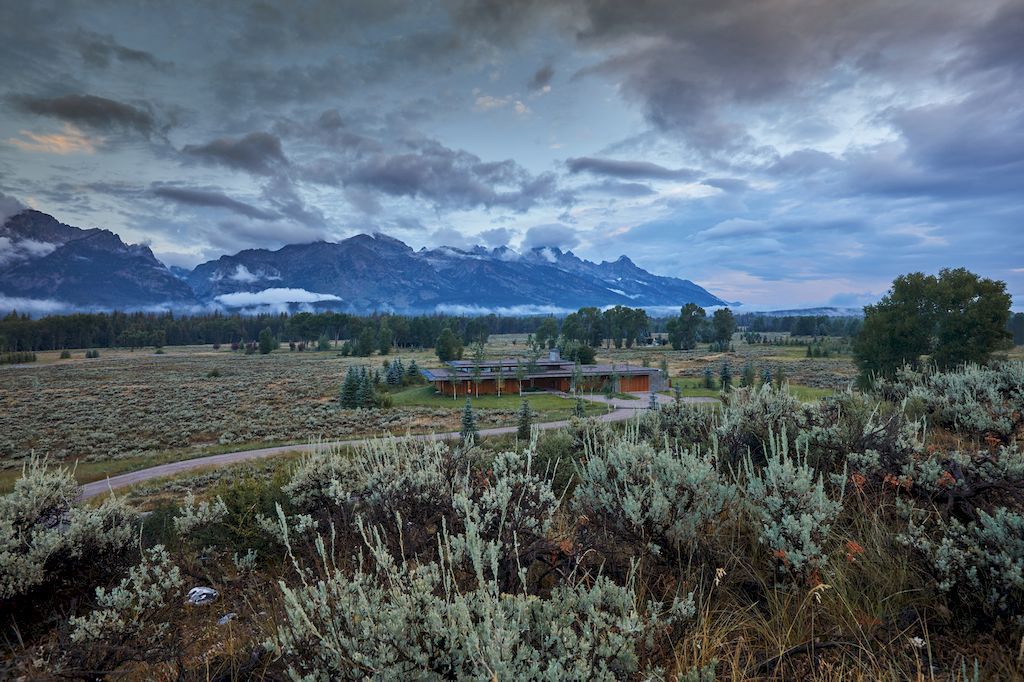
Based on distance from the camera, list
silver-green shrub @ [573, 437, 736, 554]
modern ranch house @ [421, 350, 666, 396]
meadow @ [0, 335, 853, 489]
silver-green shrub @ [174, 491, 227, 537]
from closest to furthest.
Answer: silver-green shrub @ [573, 437, 736, 554], silver-green shrub @ [174, 491, 227, 537], meadow @ [0, 335, 853, 489], modern ranch house @ [421, 350, 666, 396]

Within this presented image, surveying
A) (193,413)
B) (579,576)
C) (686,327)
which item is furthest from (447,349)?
(579,576)

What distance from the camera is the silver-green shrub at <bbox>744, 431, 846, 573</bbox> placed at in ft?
10.6

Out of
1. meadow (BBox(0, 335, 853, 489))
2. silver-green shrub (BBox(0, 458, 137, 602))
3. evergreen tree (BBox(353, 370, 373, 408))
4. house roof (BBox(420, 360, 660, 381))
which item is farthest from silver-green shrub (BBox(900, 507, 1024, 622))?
house roof (BBox(420, 360, 660, 381))

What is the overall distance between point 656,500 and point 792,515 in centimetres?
96

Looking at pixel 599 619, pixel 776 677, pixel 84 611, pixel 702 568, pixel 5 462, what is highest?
pixel 599 619

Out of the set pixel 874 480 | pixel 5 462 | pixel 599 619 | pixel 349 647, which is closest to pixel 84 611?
pixel 349 647

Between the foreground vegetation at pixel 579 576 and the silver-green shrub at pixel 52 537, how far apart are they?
2 cm

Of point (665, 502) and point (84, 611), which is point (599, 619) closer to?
point (665, 502)

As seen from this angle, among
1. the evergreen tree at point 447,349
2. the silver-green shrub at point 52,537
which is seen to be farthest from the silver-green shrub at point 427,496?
the evergreen tree at point 447,349

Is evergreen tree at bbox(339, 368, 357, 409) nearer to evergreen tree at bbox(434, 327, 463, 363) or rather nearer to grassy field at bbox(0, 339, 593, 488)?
grassy field at bbox(0, 339, 593, 488)

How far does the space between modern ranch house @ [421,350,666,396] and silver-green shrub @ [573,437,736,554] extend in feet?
174

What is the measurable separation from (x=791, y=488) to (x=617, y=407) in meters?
46.9

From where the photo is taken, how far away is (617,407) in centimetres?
4934

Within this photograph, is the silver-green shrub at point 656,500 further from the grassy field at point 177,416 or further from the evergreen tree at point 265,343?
the evergreen tree at point 265,343
